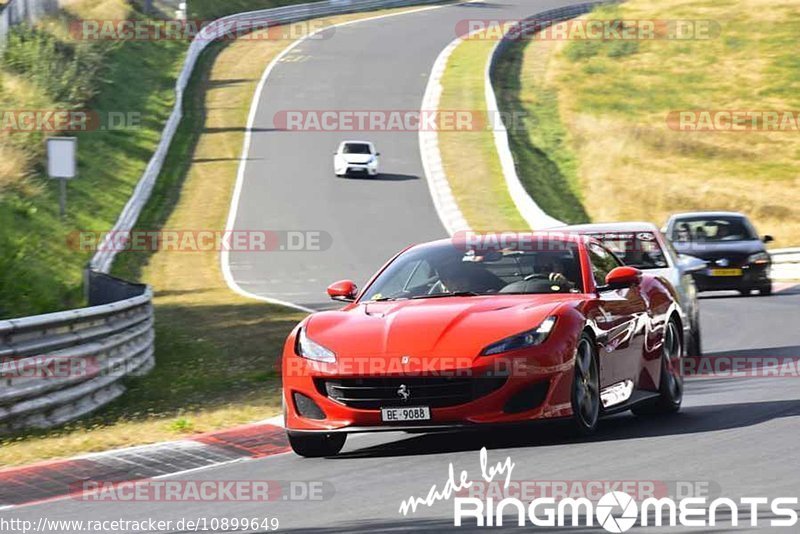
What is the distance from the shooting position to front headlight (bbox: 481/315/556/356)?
10008 millimetres

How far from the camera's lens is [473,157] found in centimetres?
4988

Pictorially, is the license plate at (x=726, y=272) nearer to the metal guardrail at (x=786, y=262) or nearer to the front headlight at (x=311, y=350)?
the metal guardrail at (x=786, y=262)

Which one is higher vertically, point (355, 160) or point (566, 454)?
point (566, 454)

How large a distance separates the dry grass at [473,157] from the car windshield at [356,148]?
8.13 ft

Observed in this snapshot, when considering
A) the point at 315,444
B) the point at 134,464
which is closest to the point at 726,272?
the point at 315,444

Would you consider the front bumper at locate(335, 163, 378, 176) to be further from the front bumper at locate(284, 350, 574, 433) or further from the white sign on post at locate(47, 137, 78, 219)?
the front bumper at locate(284, 350, 574, 433)

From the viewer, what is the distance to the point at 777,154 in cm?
5472

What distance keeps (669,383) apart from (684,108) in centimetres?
5003

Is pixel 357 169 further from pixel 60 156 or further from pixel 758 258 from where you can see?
pixel 60 156

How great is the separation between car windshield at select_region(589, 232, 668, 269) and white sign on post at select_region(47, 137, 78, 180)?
9.23 metres

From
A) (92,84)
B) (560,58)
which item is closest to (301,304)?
(92,84)

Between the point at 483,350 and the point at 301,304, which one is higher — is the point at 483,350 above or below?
above

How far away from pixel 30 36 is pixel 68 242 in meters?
14.3

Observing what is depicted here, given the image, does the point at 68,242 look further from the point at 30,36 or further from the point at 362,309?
the point at 362,309
